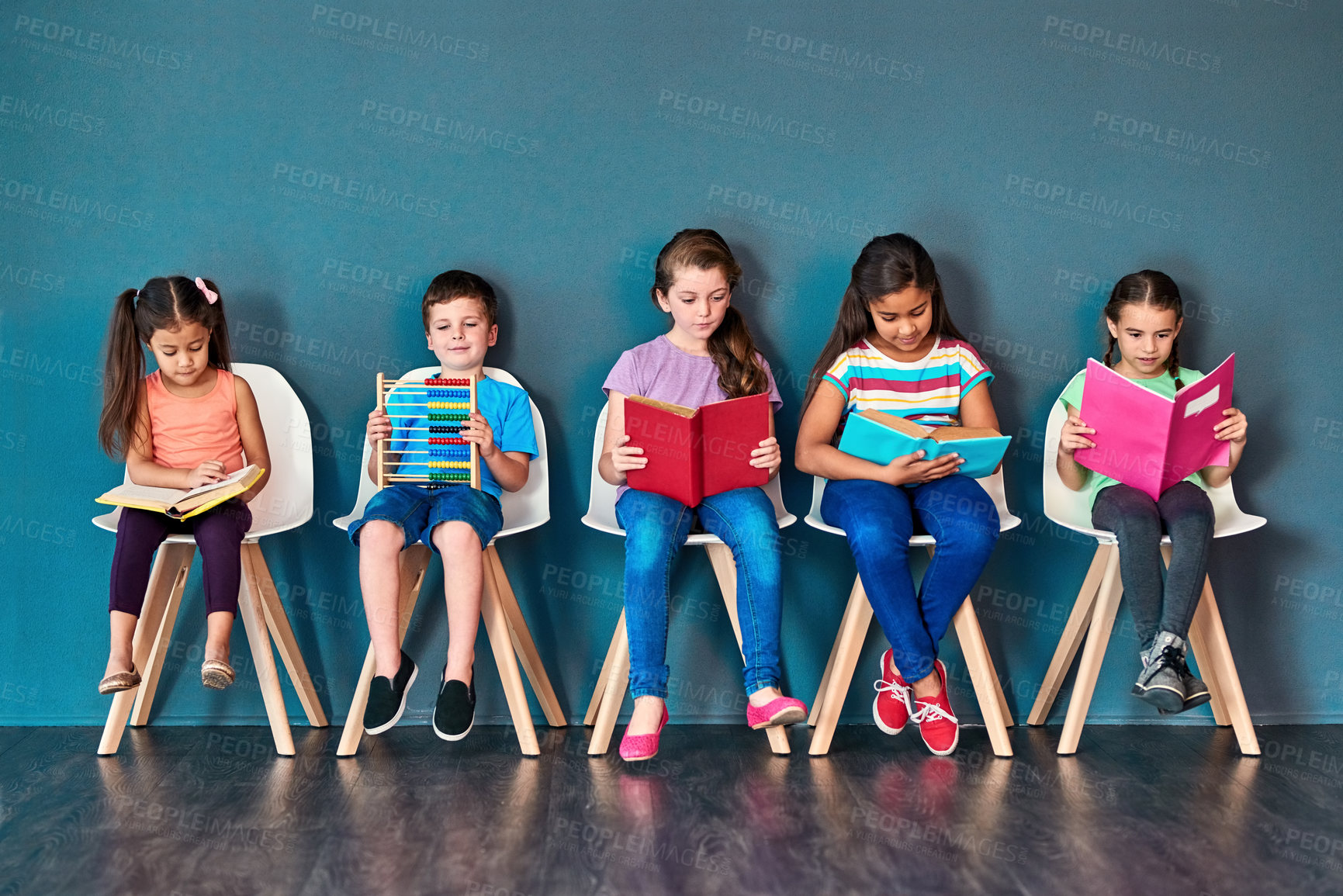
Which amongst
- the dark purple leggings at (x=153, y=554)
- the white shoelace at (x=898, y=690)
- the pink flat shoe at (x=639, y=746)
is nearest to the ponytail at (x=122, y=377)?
the dark purple leggings at (x=153, y=554)

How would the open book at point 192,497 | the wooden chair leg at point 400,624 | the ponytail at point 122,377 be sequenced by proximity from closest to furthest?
the open book at point 192,497
the wooden chair leg at point 400,624
the ponytail at point 122,377

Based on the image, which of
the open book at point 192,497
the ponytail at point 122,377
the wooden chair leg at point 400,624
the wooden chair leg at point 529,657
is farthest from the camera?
the wooden chair leg at point 529,657

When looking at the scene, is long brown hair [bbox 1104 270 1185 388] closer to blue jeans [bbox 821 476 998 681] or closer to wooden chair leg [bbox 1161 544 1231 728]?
wooden chair leg [bbox 1161 544 1231 728]

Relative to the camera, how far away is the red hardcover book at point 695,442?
223 cm

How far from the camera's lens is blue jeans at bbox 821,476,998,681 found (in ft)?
7.60

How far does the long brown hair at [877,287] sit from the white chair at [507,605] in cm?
71

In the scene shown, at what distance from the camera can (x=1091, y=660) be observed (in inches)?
94.3

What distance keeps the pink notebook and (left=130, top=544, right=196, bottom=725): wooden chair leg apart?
2158 mm

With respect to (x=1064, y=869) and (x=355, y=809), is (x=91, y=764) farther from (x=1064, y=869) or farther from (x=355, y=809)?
(x=1064, y=869)

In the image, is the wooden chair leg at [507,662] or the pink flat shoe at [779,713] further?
the wooden chair leg at [507,662]

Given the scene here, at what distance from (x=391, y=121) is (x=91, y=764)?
1694 millimetres

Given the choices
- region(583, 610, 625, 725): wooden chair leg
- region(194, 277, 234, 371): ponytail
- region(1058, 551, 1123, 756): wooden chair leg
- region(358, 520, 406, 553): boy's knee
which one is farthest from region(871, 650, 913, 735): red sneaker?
region(194, 277, 234, 371): ponytail

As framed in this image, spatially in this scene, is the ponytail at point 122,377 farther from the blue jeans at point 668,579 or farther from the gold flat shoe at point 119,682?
the blue jeans at point 668,579

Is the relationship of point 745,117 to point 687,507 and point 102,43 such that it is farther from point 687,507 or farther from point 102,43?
point 102,43
